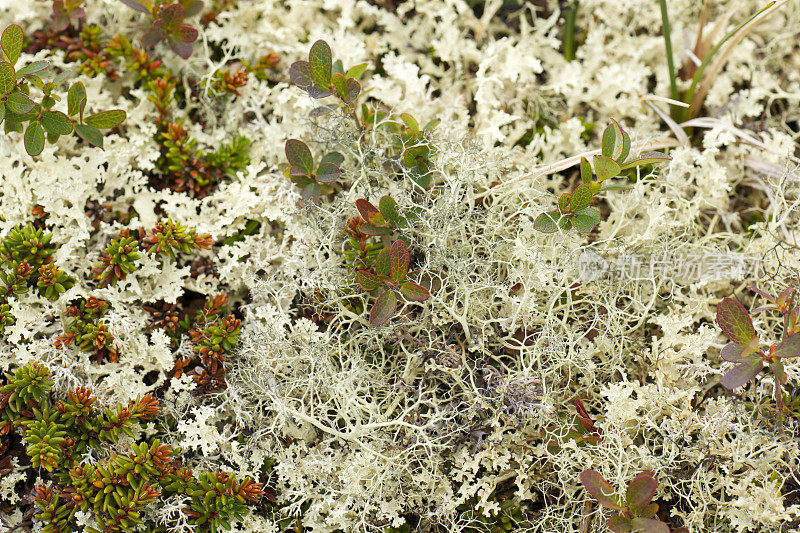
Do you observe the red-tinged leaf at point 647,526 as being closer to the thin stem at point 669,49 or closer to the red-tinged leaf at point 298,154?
the red-tinged leaf at point 298,154

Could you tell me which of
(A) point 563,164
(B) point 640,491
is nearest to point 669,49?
(A) point 563,164

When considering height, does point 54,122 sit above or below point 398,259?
above

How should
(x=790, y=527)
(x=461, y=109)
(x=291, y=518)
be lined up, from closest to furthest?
(x=790, y=527)
(x=291, y=518)
(x=461, y=109)

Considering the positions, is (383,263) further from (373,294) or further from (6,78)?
(6,78)

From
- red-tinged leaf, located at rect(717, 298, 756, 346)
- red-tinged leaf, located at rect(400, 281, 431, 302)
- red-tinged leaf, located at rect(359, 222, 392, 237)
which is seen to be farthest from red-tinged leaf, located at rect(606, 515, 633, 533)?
red-tinged leaf, located at rect(359, 222, 392, 237)

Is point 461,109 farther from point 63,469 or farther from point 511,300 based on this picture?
point 63,469

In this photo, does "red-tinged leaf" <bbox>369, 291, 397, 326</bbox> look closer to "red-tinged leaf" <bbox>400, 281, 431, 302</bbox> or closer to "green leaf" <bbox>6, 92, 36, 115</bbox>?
"red-tinged leaf" <bbox>400, 281, 431, 302</bbox>

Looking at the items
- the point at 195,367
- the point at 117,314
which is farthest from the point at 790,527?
the point at 117,314
